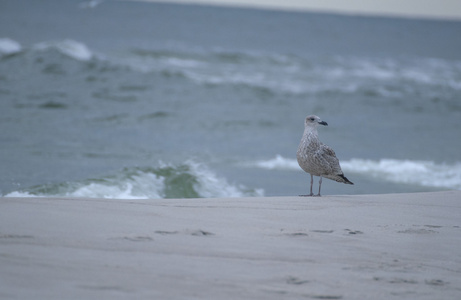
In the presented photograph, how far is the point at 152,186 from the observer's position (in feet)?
21.9

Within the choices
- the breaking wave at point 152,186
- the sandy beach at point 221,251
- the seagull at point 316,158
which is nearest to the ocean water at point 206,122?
the breaking wave at point 152,186

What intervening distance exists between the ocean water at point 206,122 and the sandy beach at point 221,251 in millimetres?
2849

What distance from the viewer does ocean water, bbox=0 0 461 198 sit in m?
7.27

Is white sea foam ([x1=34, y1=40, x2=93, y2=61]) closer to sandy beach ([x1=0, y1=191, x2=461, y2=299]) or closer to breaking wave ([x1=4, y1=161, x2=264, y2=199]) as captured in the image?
breaking wave ([x1=4, y1=161, x2=264, y2=199])

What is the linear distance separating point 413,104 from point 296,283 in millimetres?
15293

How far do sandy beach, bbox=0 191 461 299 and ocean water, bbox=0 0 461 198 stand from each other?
2.85m

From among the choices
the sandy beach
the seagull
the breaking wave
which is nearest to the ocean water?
the breaking wave

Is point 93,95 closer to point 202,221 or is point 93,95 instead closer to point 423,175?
point 423,175

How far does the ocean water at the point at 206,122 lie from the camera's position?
7.27 m

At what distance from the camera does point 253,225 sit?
3404 millimetres

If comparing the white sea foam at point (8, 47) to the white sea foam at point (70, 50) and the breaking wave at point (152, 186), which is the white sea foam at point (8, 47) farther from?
the breaking wave at point (152, 186)

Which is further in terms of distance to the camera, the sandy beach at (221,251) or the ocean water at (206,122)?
the ocean water at (206,122)

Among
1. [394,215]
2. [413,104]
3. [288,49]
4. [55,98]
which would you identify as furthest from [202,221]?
[288,49]

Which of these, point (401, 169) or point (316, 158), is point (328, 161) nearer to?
point (316, 158)
